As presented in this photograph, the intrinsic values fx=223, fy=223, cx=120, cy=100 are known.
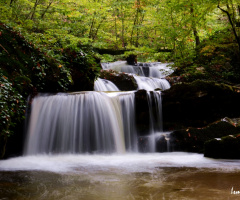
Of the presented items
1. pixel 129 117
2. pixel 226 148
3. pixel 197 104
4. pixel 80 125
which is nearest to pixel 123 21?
pixel 197 104

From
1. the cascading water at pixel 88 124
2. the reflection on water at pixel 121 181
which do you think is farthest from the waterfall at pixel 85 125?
the reflection on water at pixel 121 181

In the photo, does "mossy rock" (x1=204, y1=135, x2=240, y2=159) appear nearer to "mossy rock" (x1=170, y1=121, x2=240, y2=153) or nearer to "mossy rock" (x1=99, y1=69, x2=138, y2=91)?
"mossy rock" (x1=170, y1=121, x2=240, y2=153)

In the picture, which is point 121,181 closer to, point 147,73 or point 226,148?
point 226,148

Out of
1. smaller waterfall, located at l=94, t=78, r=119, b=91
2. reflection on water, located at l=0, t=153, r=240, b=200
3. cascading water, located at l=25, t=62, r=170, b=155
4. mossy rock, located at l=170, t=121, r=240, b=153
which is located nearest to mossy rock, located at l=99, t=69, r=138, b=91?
smaller waterfall, located at l=94, t=78, r=119, b=91

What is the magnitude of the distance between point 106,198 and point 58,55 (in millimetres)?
7437

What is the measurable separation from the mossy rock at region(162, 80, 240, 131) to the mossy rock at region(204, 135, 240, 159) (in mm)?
2651

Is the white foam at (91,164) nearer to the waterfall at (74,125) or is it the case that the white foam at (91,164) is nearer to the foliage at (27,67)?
the waterfall at (74,125)

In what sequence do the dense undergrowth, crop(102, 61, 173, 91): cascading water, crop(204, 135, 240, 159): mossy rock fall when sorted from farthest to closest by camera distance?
1. crop(102, 61, 173, 91): cascading water
2. crop(204, 135, 240, 159): mossy rock
3. the dense undergrowth

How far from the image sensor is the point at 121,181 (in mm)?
3809

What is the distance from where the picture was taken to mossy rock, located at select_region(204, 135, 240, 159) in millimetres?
5664

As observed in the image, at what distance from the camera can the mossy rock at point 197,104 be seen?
27.9 ft

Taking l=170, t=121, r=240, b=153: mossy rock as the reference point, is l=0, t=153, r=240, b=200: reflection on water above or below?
below

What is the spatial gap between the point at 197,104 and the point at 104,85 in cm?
589

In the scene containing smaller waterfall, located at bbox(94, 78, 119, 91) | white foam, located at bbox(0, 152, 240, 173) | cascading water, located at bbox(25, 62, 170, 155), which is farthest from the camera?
smaller waterfall, located at bbox(94, 78, 119, 91)
